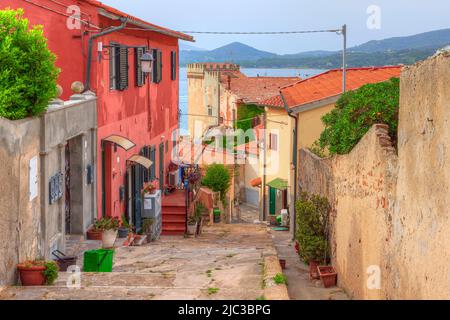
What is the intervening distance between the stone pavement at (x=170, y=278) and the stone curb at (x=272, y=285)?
0.11m

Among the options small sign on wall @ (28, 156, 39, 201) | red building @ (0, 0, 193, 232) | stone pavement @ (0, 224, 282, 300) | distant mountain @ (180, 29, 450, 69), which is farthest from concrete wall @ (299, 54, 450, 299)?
distant mountain @ (180, 29, 450, 69)

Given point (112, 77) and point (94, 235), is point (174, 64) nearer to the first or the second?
point (112, 77)

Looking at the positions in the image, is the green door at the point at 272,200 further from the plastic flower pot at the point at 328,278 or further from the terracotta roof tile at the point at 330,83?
the plastic flower pot at the point at 328,278

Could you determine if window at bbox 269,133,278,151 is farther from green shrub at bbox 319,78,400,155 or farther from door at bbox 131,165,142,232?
green shrub at bbox 319,78,400,155

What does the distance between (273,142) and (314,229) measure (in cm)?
1916

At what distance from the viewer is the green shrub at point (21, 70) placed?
9.98 metres

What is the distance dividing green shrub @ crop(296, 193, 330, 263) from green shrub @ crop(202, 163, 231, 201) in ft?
61.7

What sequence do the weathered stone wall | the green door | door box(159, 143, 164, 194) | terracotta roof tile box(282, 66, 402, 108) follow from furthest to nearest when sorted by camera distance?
the green door → door box(159, 143, 164, 194) → terracotta roof tile box(282, 66, 402, 108) → the weathered stone wall

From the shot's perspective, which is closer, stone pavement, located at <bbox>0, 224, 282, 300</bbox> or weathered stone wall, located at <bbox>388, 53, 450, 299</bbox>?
weathered stone wall, located at <bbox>388, 53, 450, 299</bbox>

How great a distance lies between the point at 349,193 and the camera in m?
13.2

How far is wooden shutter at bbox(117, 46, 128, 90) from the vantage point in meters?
18.4

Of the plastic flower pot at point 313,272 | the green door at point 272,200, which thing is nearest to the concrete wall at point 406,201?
the plastic flower pot at point 313,272

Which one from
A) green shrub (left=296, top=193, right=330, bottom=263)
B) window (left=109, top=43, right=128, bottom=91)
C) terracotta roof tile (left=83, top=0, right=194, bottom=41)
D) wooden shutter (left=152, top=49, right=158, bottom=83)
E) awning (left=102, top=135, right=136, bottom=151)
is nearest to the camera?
green shrub (left=296, top=193, right=330, bottom=263)

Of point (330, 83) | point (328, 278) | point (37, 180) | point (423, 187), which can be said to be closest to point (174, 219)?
point (330, 83)
